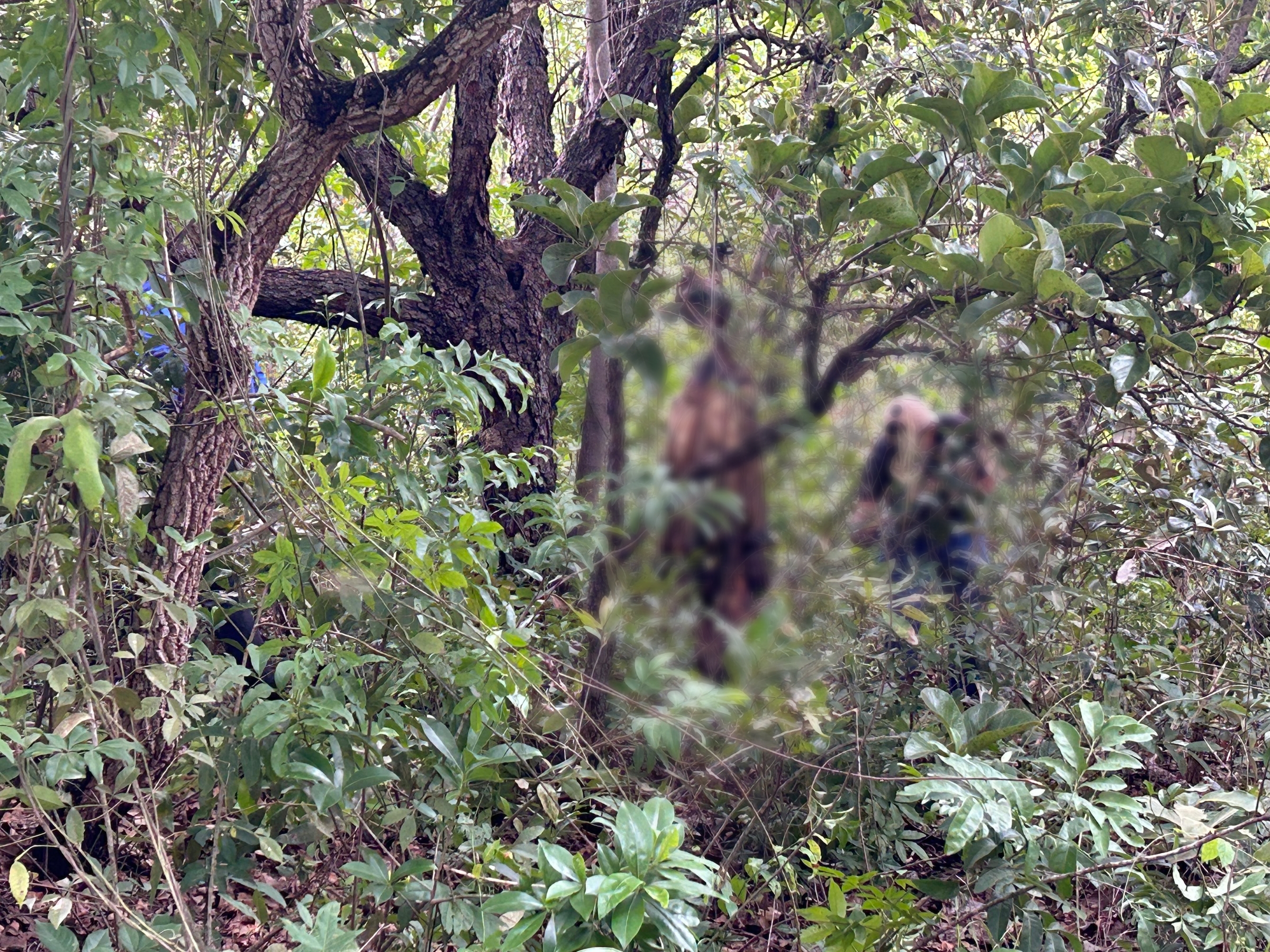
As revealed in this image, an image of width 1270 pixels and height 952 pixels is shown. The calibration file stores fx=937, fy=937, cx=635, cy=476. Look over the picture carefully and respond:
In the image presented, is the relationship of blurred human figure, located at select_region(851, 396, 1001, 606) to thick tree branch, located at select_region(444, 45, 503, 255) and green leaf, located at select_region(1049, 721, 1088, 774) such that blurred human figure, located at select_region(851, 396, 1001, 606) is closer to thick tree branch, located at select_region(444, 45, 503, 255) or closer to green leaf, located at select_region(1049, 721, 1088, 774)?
green leaf, located at select_region(1049, 721, 1088, 774)

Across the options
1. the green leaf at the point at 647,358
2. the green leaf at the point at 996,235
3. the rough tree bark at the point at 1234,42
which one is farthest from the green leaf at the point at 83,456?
the rough tree bark at the point at 1234,42

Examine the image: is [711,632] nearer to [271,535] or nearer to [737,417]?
[737,417]

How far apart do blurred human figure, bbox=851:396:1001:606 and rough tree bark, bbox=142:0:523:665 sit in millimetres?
1360

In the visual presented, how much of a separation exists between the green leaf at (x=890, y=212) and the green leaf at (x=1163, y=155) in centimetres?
30

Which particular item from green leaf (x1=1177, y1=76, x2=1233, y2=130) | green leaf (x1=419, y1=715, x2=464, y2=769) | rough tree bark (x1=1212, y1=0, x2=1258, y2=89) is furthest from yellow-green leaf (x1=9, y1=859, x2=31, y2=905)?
rough tree bark (x1=1212, y1=0, x2=1258, y2=89)

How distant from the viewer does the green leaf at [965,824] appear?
107 centimetres

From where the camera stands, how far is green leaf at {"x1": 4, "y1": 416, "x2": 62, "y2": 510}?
94 centimetres

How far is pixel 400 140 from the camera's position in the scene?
2.31 meters

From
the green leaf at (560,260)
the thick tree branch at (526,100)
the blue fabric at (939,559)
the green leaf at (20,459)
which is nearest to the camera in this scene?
the blue fabric at (939,559)

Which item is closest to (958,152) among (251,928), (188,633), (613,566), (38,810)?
(613,566)

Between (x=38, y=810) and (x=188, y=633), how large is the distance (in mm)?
448

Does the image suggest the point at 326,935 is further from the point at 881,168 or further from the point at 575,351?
the point at 881,168

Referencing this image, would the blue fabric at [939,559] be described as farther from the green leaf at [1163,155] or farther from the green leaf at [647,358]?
the green leaf at [1163,155]

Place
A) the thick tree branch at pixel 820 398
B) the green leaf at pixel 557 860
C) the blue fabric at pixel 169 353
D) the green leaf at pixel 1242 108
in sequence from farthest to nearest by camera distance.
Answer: the blue fabric at pixel 169 353
the green leaf at pixel 557 860
the green leaf at pixel 1242 108
the thick tree branch at pixel 820 398
